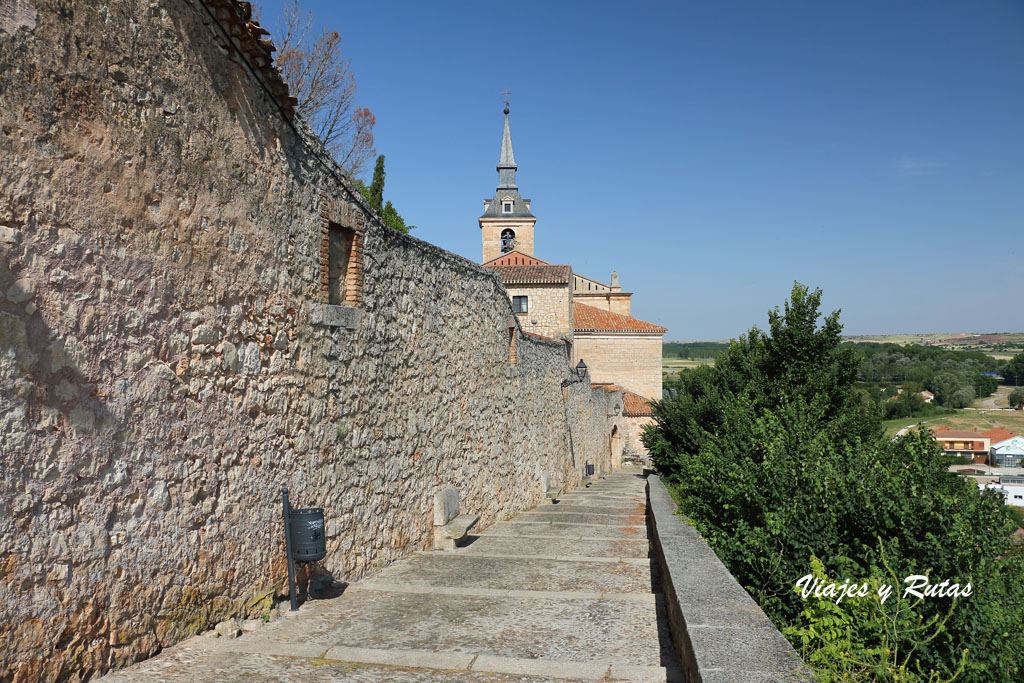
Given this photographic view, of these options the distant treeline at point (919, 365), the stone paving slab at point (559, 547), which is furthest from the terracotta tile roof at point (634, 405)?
the distant treeline at point (919, 365)

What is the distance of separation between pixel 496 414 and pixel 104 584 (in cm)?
696

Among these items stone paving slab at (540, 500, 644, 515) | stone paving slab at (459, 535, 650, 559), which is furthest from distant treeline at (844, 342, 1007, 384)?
stone paving slab at (459, 535, 650, 559)

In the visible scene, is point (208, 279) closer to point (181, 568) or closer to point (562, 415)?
point (181, 568)

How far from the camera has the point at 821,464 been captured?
6.27 metres

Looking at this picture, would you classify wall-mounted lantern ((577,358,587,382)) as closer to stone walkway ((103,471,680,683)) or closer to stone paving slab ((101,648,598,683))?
stone walkway ((103,471,680,683))

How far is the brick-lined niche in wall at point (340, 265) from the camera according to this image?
5.27 metres

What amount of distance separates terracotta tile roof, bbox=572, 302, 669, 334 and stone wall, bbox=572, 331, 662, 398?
0.33m

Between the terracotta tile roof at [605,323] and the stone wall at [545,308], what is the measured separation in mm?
9286

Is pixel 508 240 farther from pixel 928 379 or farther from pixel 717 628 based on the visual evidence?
pixel 928 379

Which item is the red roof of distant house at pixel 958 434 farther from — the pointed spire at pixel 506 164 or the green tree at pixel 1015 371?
the green tree at pixel 1015 371

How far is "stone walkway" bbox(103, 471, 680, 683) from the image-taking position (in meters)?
3.42

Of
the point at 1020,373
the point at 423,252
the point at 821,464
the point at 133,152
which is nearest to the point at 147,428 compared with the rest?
the point at 133,152

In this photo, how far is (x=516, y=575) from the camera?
18.9 feet

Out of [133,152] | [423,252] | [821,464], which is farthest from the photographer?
[423,252]
